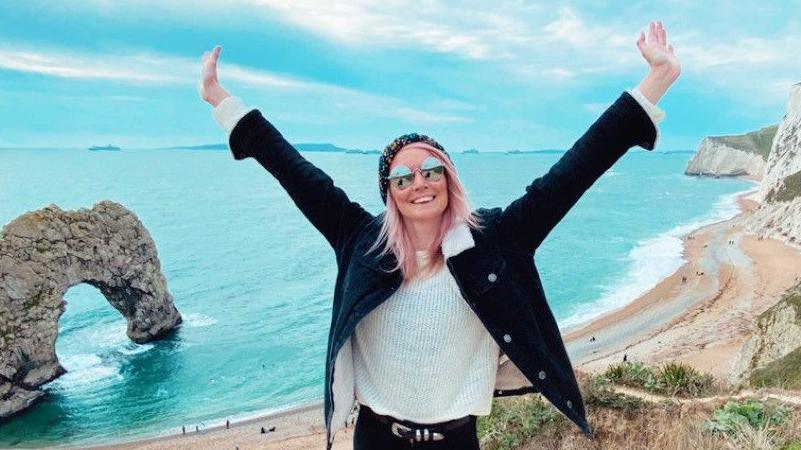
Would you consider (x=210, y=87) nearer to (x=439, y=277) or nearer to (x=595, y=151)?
(x=439, y=277)

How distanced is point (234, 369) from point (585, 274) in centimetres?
3236

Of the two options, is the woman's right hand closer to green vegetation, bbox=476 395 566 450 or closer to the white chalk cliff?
green vegetation, bbox=476 395 566 450

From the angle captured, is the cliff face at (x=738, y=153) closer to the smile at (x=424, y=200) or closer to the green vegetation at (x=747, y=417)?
the green vegetation at (x=747, y=417)

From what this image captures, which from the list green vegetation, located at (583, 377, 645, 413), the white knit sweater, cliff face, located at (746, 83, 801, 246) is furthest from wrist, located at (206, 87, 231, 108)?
cliff face, located at (746, 83, 801, 246)

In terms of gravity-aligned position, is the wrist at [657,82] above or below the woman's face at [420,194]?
above

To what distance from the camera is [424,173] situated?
2.55 metres

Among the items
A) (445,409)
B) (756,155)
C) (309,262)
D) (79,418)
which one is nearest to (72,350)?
(79,418)

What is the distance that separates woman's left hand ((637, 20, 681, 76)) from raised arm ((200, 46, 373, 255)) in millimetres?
1358

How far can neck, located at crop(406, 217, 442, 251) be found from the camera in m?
2.62

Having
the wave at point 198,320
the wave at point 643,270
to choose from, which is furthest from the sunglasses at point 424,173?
the wave at point 198,320

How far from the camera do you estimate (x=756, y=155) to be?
147 m

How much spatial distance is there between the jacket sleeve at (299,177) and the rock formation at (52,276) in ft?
96.1

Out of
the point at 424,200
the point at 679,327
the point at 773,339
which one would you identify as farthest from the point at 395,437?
the point at 679,327

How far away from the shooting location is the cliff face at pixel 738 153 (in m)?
146
